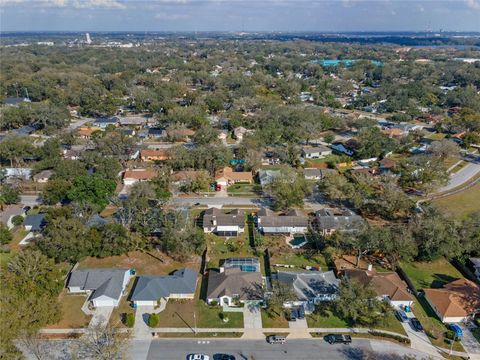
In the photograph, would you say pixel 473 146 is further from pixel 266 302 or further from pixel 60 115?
pixel 60 115

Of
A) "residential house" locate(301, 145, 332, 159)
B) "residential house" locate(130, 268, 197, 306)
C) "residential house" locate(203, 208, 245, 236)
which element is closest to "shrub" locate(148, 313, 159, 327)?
"residential house" locate(130, 268, 197, 306)

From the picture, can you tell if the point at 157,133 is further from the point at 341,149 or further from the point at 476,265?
the point at 476,265

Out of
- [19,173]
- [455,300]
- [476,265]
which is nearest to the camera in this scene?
[455,300]

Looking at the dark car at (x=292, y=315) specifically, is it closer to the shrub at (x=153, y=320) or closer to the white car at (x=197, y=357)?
the white car at (x=197, y=357)

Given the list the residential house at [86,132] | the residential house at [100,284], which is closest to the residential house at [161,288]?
the residential house at [100,284]

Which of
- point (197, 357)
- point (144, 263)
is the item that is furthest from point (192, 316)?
point (144, 263)

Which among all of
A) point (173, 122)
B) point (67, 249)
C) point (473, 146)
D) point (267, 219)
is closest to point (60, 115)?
point (173, 122)
